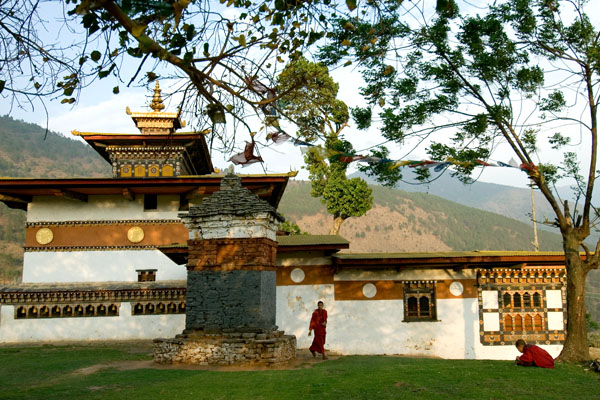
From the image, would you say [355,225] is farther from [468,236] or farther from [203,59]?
[203,59]

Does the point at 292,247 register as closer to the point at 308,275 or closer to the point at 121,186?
the point at 308,275

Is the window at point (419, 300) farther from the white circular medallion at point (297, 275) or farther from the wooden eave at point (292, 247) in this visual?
the white circular medallion at point (297, 275)

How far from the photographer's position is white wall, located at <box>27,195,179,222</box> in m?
17.5

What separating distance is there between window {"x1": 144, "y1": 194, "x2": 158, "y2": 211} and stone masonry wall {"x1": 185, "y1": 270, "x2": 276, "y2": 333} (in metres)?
7.12

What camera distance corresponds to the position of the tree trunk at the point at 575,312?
1153cm

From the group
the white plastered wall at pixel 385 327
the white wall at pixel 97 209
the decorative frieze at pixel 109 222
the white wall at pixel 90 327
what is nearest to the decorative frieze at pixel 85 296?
the white wall at pixel 90 327

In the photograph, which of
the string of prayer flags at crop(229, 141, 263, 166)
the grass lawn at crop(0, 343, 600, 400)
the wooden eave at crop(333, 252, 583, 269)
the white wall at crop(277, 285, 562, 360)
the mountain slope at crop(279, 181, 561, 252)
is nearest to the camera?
the string of prayer flags at crop(229, 141, 263, 166)

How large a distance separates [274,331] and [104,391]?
3946mm

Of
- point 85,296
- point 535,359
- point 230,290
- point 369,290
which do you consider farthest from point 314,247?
point 85,296

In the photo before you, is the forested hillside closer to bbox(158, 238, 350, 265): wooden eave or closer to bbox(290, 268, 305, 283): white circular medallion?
bbox(158, 238, 350, 265): wooden eave

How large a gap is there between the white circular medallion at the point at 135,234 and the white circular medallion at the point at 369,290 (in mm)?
7118

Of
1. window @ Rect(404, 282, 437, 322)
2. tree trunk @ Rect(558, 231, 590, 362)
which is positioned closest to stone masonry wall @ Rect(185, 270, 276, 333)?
window @ Rect(404, 282, 437, 322)

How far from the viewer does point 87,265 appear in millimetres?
17188

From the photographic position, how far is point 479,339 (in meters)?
15.2
